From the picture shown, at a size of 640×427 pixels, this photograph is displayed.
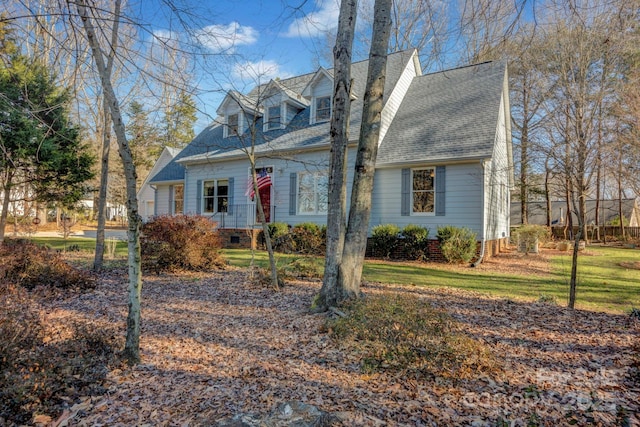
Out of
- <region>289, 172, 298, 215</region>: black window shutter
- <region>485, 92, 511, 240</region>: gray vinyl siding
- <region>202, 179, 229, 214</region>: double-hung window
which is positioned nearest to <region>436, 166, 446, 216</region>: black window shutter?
<region>485, 92, 511, 240</region>: gray vinyl siding

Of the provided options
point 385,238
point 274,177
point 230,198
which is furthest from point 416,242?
point 230,198

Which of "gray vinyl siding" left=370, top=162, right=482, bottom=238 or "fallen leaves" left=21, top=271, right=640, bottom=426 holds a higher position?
"gray vinyl siding" left=370, top=162, right=482, bottom=238

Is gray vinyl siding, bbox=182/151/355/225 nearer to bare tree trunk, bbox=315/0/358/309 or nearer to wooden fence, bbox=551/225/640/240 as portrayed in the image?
bare tree trunk, bbox=315/0/358/309

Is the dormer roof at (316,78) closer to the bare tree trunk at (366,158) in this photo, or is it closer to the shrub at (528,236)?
the bare tree trunk at (366,158)

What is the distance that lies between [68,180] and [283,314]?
28.6ft

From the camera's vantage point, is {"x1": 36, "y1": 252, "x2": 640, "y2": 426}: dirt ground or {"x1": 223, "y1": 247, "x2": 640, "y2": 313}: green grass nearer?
{"x1": 36, "y1": 252, "x2": 640, "y2": 426}: dirt ground

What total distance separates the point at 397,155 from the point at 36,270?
9.61m

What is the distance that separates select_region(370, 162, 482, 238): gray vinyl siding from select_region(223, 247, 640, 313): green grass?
1815 mm

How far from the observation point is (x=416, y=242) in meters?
10.8

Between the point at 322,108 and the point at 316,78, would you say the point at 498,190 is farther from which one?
the point at 316,78

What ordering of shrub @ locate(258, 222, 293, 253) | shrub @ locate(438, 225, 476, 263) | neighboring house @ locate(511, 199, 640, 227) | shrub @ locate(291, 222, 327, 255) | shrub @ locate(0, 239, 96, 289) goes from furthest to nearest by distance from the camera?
1. neighboring house @ locate(511, 199, 640, 227)
2. shrub @ locate(291, 222, 327, 255)
3. shrub @ locate(258, 222, 293, 253)
4. shrub @ locate(438, 225, 476, 263)
5. shrub @ locate(0, 239, 96, 289)

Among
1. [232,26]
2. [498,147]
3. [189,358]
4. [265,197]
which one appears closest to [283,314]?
[189,358]

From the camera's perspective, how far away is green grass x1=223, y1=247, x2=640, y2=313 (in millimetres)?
6457

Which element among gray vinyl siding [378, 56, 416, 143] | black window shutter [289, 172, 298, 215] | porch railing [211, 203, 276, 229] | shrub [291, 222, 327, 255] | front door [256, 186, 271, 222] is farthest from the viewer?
front door [256, 186, 271, 222]
